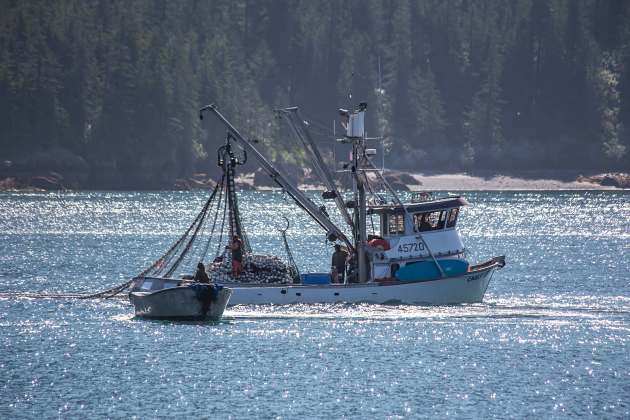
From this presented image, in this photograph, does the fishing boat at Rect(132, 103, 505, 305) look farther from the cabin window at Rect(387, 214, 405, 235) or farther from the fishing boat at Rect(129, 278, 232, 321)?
the fishing boat at Rect(129, 278, 232, 321)

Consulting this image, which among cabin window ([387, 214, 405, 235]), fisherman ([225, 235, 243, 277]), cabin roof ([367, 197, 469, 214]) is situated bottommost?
fisherman ([225, 235, 243, 277])

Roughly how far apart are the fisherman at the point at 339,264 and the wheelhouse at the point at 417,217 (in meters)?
1.92

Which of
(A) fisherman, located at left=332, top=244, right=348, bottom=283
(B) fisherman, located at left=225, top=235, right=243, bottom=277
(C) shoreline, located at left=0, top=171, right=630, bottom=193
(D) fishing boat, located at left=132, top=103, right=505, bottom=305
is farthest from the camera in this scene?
(C) shoreline, located at left=0, top=171, right=630, bottom=193

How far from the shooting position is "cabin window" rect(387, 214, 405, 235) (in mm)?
60688

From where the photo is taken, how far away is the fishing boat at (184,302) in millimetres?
56688

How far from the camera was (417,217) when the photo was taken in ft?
199

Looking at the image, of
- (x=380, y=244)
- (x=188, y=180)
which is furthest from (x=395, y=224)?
(x=188, y=180)

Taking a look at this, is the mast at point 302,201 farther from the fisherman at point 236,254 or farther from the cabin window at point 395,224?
the fisherman at point 236,254

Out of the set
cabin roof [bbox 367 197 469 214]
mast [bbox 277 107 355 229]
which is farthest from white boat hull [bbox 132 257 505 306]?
mast [bbox 277 107 355 229]

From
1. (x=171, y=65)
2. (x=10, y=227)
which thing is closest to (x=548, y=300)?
(x=10, y=227)

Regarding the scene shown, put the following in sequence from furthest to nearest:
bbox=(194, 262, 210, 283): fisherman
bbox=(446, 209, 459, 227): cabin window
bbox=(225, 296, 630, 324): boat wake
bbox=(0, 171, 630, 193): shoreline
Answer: bbox=(0, 171, 630, 193): shoreline < bbox=(446, 209, 459, 227): cabin window < bbox=(194, 262, 210, 283): fisherman < bbox=(225, 296, 630, 324): boat wake

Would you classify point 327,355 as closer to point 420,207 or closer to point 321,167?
point 420,207

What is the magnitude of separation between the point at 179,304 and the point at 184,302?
281mm

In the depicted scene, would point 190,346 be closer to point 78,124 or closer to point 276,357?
point 276,357
